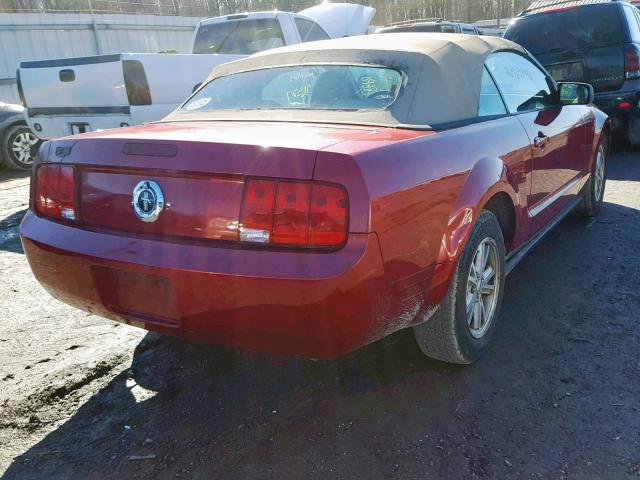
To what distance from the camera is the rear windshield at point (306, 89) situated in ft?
9.23

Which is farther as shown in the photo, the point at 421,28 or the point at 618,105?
the point at 421,28

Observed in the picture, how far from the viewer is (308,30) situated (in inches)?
339

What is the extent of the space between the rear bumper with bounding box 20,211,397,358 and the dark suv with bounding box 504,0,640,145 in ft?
20.6

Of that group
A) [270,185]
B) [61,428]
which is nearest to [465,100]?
[270,185]

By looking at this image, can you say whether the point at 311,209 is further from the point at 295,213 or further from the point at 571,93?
the point at 571,93

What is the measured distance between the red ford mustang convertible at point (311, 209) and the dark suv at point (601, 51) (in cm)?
478

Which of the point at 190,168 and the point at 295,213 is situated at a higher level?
the point at 190,168

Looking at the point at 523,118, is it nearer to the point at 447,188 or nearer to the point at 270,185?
the point at 447,188

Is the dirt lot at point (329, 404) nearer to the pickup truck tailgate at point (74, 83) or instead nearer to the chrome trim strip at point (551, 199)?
the chrome trim strip at point (551, 199)

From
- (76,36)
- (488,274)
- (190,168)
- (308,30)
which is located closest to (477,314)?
(488,274)

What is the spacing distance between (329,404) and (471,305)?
2.70 ft

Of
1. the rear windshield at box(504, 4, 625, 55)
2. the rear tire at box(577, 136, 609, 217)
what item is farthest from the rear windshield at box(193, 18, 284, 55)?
the rear tire at box(577, 136, 609, 217)

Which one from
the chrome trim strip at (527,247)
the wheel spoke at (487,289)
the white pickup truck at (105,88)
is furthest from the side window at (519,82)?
the white pickup truck at (105,88)

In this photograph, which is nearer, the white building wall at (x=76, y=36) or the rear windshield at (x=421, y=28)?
the rear windshield at (x=421, y=28)
